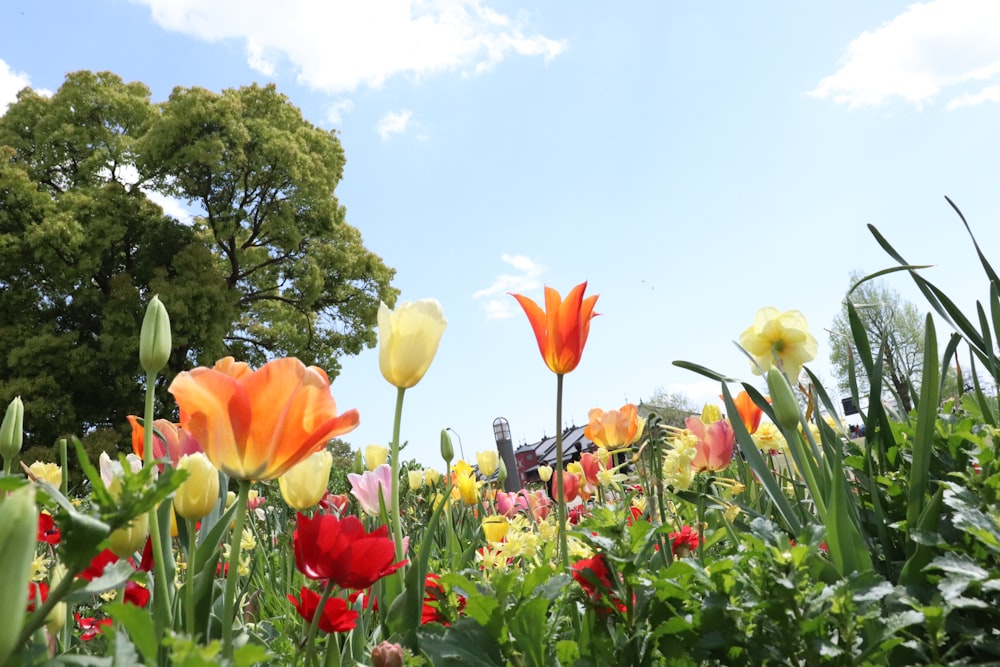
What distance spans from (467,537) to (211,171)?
614 inches

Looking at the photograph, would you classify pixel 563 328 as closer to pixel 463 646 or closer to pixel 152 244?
pixel 463 646

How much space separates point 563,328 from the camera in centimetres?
121

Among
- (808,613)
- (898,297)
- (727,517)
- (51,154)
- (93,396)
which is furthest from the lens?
(898,297)

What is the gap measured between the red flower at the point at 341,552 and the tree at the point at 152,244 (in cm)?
1450

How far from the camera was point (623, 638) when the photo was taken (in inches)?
29.8

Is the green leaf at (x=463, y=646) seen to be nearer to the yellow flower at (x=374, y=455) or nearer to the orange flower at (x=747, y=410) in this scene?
the orange flower at (x=747, y=410)

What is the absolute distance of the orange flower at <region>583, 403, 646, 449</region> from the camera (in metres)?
1.78

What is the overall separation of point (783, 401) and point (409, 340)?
1.79 feet

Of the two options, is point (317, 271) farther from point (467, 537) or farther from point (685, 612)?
point (685, 612)

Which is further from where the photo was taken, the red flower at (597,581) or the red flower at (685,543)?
the red flower at (685,543)

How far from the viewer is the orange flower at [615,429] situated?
1.78 meters

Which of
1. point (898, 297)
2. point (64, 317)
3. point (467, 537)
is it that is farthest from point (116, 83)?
point (898, 297)

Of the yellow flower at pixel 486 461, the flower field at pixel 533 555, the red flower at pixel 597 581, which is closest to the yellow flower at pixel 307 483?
the flower field at pixel 533 555

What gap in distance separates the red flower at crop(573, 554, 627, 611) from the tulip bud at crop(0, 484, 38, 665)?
21.5 inches
